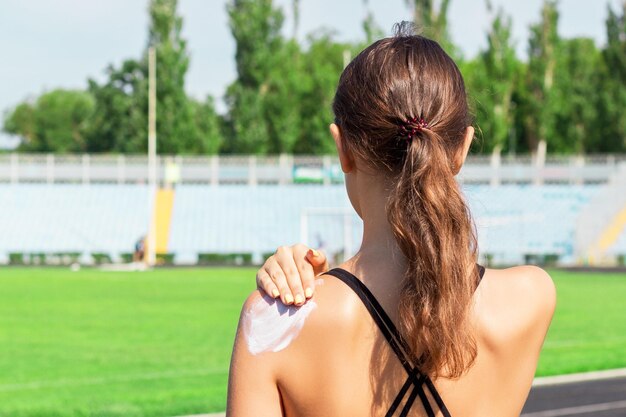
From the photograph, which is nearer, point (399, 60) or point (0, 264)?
point (399, 60)

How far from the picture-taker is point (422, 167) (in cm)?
202

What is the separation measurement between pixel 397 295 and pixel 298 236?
55909mm

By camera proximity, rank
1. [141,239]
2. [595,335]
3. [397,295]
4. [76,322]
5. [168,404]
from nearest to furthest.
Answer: [397,295] < [168,404] < [595,335] < [76,322] < [141,239]

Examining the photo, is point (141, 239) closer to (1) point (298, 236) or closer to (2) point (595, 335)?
(1) point (298, 236)

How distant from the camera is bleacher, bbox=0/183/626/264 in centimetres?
5562

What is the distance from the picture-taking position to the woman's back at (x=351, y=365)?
6.39 feet

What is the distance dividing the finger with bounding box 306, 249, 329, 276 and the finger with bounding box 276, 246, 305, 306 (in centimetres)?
4

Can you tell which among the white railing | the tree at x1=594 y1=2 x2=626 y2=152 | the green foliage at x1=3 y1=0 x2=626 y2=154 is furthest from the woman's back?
the tree at x1=594 y1=2 x2=626 y2=152

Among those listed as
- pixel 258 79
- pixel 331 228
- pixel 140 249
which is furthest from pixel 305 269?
pixel 258 79

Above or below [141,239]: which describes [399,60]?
above

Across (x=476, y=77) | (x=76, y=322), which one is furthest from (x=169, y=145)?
(x=76, y=322)

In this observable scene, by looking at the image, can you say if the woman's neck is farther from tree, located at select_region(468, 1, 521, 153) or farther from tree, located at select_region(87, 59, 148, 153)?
tree, located at select_region(87, 59, 148, 153)

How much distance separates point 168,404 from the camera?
11.8 m

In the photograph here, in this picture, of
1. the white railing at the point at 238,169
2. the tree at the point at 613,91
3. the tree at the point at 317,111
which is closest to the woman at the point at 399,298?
the white railing at the point at 238,169
